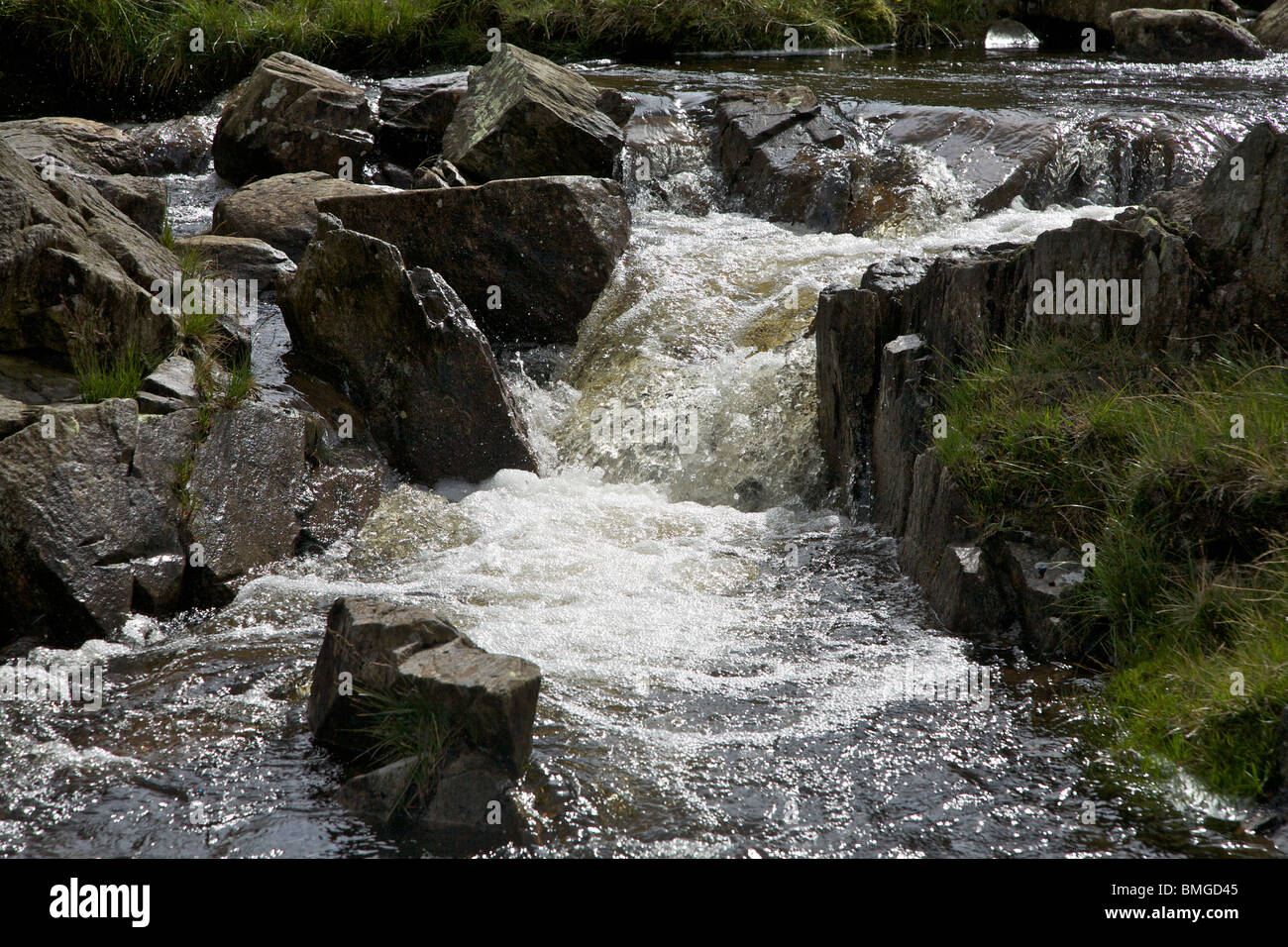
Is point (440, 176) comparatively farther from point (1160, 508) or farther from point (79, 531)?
point (1160, 508)

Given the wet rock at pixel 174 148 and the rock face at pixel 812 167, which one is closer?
the rock face at pixel 812 167

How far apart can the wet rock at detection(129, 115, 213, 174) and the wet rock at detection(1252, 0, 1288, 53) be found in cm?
1605

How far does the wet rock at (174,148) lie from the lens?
12.0 m

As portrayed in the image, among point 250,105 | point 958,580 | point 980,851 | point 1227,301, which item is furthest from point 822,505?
point 250,105

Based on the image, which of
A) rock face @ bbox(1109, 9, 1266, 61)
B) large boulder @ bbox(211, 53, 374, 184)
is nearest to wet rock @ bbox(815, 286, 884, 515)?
large boulder @ bbox(211, 53, 374, 184)

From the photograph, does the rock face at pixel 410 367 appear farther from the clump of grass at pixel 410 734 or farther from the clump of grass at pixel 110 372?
the clump of grass at pixel 410 734

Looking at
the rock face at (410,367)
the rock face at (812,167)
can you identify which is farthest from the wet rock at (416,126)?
the rock face at (410,367)

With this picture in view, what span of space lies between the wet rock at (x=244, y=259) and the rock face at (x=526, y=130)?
290 cm

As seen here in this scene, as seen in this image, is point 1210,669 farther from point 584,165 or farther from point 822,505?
point 584,165

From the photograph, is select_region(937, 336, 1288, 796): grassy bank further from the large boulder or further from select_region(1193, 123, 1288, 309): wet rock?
the large boulder

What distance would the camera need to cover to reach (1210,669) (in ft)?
13.9

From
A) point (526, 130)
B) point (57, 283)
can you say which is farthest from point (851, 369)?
point (526, 130)

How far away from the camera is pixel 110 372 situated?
6.00m

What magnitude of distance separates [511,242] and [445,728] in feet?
18.7
